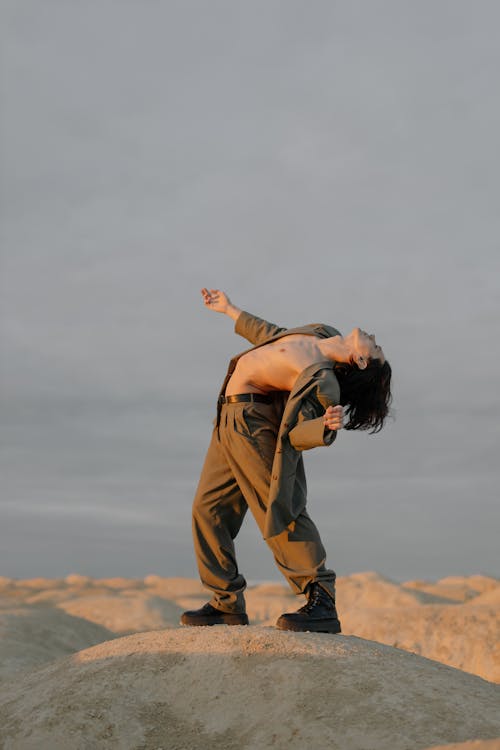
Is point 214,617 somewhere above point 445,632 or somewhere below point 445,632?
above

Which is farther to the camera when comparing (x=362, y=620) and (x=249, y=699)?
(x=362, y=620)

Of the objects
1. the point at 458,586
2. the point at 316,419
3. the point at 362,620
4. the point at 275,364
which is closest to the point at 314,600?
the point at 316,419

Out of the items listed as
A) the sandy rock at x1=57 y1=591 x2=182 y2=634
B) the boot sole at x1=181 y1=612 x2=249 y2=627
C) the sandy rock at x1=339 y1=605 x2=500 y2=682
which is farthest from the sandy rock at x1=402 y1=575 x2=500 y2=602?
the boot sole at x1=181 y1=612 x2=249 y2=627

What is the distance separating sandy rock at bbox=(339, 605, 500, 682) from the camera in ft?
31.7

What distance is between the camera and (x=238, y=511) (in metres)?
5.95

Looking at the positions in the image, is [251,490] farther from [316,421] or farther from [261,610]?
[261,610]

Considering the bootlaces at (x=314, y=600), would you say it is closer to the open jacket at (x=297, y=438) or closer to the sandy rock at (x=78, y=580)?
the open jacket at (x=297, y=438)

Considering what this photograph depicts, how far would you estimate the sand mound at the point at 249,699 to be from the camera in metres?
4.22

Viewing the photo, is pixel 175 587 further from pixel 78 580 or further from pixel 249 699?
pixel 249 699

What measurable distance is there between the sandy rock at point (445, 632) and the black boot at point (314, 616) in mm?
4785

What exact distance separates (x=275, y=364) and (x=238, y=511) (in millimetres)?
1064

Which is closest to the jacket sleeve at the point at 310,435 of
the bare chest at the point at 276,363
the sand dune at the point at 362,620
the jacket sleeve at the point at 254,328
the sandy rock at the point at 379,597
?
the bare chest at the point at 276,363

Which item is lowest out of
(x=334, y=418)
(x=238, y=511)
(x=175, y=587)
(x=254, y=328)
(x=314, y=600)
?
(x=175, y=587)

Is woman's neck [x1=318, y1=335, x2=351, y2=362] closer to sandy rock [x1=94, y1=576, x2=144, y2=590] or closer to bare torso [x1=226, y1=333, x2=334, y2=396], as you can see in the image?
bare torso [x1=226, y1=333, x2=334, y2=396]
